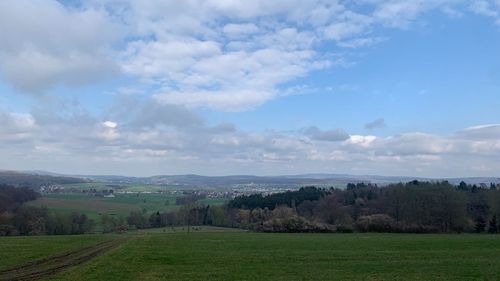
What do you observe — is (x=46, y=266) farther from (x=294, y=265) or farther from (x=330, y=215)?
(x=330, y=215)

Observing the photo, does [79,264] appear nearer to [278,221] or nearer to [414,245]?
[414,245]

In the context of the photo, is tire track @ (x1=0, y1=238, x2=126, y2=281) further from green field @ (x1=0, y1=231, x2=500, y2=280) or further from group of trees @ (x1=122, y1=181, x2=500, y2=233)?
group of trees @ (x1=122, y1=181, x2=500, y2=233)

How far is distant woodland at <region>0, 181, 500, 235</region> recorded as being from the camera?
277ft

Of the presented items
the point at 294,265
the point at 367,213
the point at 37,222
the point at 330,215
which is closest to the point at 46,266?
the point at 294,265

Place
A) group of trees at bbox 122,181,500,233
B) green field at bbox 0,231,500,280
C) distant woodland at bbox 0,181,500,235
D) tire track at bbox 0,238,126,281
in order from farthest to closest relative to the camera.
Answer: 1. distant woodland at bbox 0,181,500,235
2. group of trees at bbox 122,181,500,233
3. green field at bbox 0,231,500,280
4. tire track at bbox 0,238,126,281

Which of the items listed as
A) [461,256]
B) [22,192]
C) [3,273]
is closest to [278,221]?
[461,256]

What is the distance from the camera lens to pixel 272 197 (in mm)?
148500

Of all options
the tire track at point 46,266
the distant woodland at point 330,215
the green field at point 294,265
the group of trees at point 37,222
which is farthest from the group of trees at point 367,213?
the tire track at point 46,266

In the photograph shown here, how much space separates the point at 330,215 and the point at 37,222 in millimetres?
64546

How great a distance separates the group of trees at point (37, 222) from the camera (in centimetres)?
9181

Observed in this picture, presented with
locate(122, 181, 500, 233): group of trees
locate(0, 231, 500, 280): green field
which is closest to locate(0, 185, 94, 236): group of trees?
locate(122, 181, 500, 233): group of trees

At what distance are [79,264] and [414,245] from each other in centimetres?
3301

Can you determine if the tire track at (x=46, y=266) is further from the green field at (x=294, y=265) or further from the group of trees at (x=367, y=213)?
the group of trees at (x=367, y=213)

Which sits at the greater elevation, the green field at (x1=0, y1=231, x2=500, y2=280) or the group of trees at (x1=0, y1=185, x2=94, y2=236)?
the green field at (x1=0, y1=231, x2=500, y2=280)
